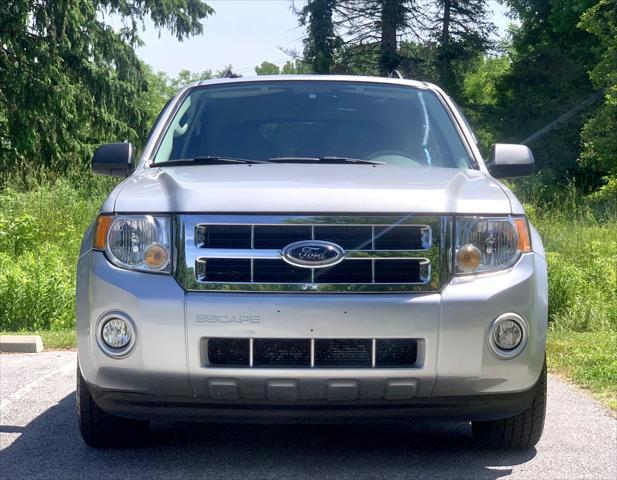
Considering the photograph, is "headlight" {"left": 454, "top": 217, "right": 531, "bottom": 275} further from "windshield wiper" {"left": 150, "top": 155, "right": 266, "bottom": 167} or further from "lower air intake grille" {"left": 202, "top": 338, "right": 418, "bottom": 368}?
"windshield wiper" {"left": 150, "top": 155, "right": 266, "bottom": 167}

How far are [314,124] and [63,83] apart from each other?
22844mm

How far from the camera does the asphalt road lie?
15.9 feet

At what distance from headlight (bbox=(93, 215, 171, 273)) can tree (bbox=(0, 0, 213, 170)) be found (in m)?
22.7

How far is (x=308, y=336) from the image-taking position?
14.6 feet

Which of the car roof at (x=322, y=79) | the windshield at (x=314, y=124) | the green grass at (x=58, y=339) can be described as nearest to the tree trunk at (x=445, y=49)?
the green grass at (x=58, y=339)

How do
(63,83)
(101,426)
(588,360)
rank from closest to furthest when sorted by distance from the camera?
(101,426) → (588,360) → (63,83)

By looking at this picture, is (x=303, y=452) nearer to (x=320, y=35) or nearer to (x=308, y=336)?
(x=308, y=336)

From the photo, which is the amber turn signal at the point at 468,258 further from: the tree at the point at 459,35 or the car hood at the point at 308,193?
the tree at the point at 459,35

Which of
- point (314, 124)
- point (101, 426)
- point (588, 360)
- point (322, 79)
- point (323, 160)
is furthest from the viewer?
point (588, 360)

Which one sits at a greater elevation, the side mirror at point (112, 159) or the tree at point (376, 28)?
the side mirror at point (112, 159)

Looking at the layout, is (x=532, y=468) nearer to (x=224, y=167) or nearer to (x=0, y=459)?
(x=224, y=167)

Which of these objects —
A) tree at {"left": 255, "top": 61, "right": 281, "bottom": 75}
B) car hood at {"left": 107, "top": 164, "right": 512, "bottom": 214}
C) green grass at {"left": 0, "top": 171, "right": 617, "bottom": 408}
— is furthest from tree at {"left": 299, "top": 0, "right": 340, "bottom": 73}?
tree at {"left": 255, "top": 61, "right": 281, "bottom": 75}

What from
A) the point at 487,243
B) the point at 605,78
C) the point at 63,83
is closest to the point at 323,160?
the point at 487,243

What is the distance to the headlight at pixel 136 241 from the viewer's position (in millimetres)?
4594
